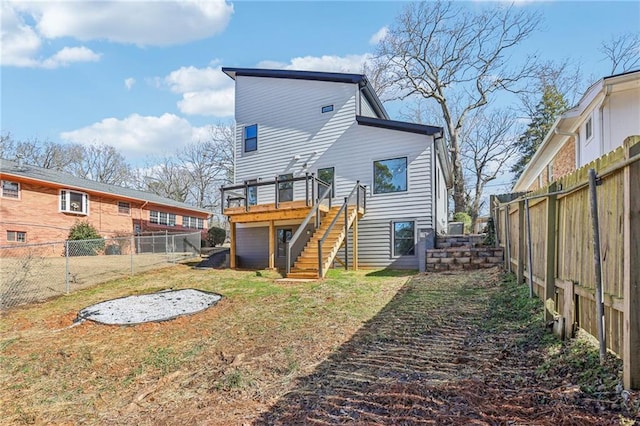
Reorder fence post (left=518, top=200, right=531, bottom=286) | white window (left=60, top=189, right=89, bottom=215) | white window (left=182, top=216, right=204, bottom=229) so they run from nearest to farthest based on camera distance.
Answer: fence post (left=518, top=200, right=531, bottom=286)
white window (left=60, top=189, right=89, bottom=215)
white window (left=182, top=216, right=204, bottom=229)

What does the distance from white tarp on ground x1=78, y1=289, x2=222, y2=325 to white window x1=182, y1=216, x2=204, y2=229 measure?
19171mm

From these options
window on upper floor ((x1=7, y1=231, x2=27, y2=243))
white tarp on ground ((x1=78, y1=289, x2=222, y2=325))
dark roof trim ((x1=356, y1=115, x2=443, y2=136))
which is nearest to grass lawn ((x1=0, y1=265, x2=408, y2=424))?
white tarp on ground ((x1=78, y1=289, x2=222, y2=325))

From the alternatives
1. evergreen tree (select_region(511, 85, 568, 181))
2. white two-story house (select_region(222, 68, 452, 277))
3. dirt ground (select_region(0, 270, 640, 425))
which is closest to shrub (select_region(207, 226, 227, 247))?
white two-story house (select_region(222, 68, 452, 277))

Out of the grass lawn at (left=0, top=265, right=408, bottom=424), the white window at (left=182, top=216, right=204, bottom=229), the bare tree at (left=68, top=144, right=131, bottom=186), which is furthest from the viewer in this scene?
the bare tree at (left=68, top=144, right=131, bottom=186)

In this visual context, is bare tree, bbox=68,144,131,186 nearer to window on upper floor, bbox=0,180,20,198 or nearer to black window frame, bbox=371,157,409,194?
window on upper floor, bbox=0,180,20,198

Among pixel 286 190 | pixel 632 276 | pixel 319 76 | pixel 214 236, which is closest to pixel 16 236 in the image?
pixel 214 236

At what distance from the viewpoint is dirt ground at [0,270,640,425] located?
2.52 m

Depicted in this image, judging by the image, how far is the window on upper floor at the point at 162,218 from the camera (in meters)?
23.1

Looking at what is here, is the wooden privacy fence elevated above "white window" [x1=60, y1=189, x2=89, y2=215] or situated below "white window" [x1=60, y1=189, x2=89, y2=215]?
below

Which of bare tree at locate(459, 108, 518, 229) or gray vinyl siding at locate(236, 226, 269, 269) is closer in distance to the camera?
gray vinyl siding at locate(236, 226, 269, 269)

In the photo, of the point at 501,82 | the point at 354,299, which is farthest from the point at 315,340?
the point at 501,82

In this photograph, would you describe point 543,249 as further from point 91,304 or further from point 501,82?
point 501,82

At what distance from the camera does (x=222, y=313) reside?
6.46m

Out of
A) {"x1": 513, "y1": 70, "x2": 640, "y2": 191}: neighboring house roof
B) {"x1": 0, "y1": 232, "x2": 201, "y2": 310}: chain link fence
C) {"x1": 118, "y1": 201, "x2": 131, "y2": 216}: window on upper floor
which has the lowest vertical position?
{"x1": 0, "y1": 232, "x2": 201, "y2": 310}: chain link fence
